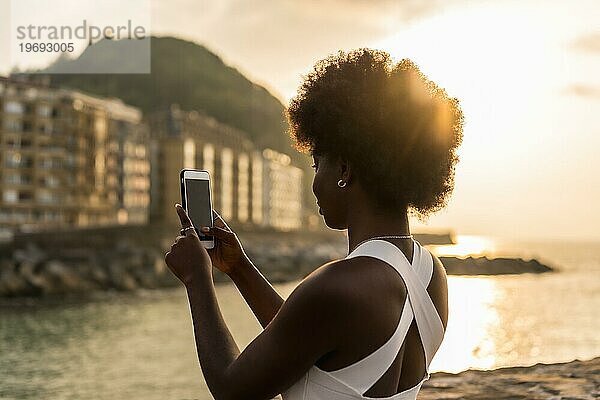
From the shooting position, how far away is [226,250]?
1933 mm

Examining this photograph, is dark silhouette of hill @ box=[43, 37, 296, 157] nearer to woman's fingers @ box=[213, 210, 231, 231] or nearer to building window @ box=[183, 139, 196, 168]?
building window @ box=[183, 139, 196, 168]

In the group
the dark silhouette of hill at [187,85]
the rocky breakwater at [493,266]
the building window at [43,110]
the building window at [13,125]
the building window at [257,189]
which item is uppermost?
the dark silhouette of hill at [187,85]

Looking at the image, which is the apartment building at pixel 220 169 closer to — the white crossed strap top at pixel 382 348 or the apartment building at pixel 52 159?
the apartment building at pixel 52 159

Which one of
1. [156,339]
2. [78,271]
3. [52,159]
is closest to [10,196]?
[52,159]

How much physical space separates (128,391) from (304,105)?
19750 mm

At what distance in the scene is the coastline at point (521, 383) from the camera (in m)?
3.63

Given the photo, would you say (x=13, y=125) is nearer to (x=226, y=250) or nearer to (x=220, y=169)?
(x=220, y=169)

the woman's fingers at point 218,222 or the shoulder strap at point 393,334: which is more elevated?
the woman's fingers at point 218,222

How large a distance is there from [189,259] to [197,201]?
20 cm

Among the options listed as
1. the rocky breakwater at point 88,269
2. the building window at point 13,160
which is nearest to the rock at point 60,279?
the rocky breakwater at point 88,269

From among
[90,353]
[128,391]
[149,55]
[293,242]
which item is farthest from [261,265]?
[149,55]

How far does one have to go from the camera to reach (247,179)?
9281 centimetres

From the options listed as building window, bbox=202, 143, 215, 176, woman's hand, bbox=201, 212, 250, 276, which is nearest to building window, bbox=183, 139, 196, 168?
building window, bbox=202, 143, 215, 176

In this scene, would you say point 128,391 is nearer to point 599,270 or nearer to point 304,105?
point 304,105
